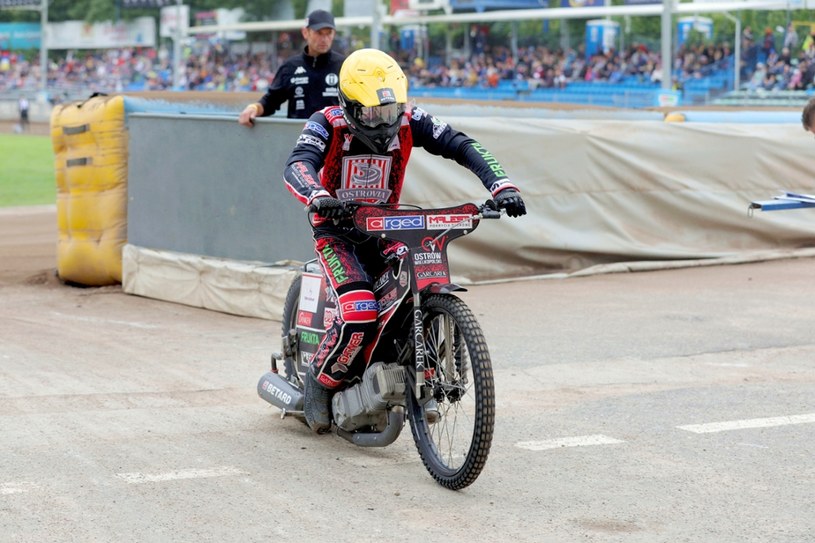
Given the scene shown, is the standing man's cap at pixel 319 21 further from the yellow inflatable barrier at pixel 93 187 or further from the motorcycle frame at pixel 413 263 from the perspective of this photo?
the motorcycle frame at pixel 413 263

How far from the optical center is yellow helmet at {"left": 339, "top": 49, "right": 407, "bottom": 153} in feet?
17.4

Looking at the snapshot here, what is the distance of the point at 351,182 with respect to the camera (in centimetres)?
567

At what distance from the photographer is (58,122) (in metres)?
11.4

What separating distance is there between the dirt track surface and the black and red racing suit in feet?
1.84

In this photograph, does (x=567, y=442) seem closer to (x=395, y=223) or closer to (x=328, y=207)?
(x=395, y=223)

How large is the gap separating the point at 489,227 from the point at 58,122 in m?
4.13

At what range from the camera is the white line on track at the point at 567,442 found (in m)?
5.83

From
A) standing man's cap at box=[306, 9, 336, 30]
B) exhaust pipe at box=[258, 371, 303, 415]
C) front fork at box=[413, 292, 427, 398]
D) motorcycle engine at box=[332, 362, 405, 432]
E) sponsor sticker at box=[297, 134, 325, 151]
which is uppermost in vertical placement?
standing man's cap at box=[306, 9, 336, 30]

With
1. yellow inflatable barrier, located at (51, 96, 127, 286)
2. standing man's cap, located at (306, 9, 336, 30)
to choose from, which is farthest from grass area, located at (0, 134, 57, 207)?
standing man's cap, located at (306, 9, 336, 30)

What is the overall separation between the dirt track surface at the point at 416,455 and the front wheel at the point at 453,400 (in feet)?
0.44

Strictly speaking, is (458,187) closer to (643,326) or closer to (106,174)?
(643,326)

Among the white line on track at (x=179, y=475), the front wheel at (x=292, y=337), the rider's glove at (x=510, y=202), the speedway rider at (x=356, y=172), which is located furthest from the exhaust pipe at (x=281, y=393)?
the rider's glove at (x=510, y=202)

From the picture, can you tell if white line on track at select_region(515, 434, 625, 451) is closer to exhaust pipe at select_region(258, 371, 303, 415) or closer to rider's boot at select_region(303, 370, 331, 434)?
rider's boot at select_region(303, 370, 331, 434)

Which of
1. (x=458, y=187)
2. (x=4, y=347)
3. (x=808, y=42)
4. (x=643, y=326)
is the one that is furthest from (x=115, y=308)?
(x=808, y=42)
